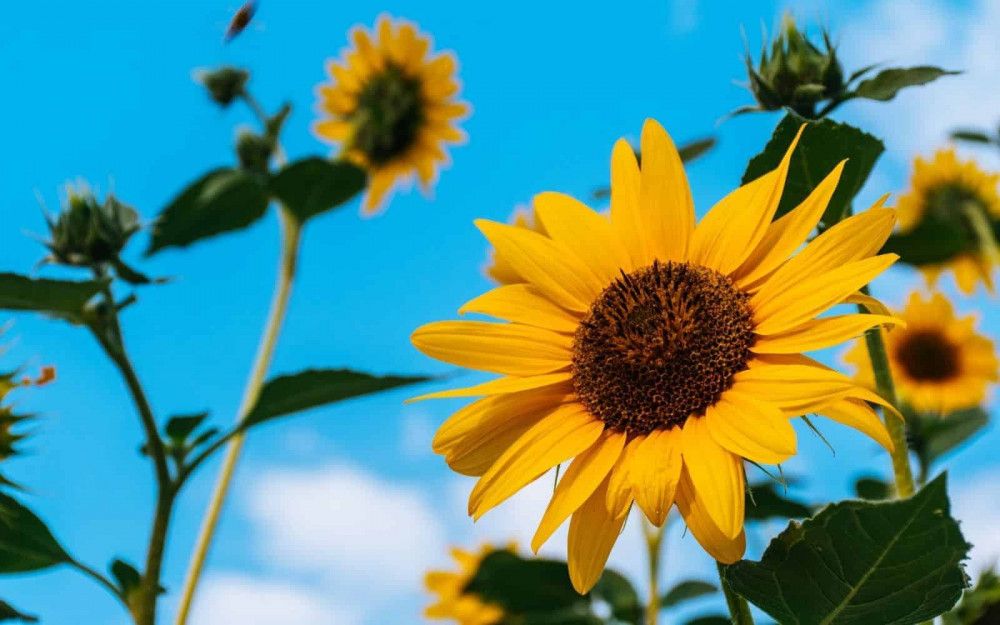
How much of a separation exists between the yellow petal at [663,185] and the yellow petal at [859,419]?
1.04 ft

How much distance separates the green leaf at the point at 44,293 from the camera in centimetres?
165

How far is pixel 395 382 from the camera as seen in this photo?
176 centimetres

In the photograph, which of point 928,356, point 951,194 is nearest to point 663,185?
point 928,356

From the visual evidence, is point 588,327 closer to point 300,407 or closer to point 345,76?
point 300,407

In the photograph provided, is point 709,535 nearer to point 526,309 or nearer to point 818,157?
point 526,309

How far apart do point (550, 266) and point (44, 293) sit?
0.91 meters

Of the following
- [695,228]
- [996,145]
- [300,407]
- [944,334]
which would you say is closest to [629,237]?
[695,228]

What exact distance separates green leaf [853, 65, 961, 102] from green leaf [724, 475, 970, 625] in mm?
703

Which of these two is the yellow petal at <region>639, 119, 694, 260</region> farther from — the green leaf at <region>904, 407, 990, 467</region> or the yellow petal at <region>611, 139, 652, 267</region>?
the green leaf at <region>904, 407, 990, 467</region>

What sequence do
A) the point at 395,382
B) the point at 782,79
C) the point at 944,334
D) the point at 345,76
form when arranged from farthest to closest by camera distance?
the point at 345,76 < the point at 944,334 < the point at 395,382 < the point at 782,79

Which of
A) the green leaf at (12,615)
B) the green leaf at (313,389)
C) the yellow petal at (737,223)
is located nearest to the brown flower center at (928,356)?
the green leaf at (313,389)

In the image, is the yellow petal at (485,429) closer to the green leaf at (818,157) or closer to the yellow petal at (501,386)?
the yellow petal at (501,386)

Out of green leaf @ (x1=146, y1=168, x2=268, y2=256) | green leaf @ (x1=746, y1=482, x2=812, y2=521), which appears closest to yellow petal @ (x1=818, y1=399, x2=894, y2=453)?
green leaf @ (x1=746, y1=482, x2=812, y2=521)

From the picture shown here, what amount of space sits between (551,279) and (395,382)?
1.78ft
